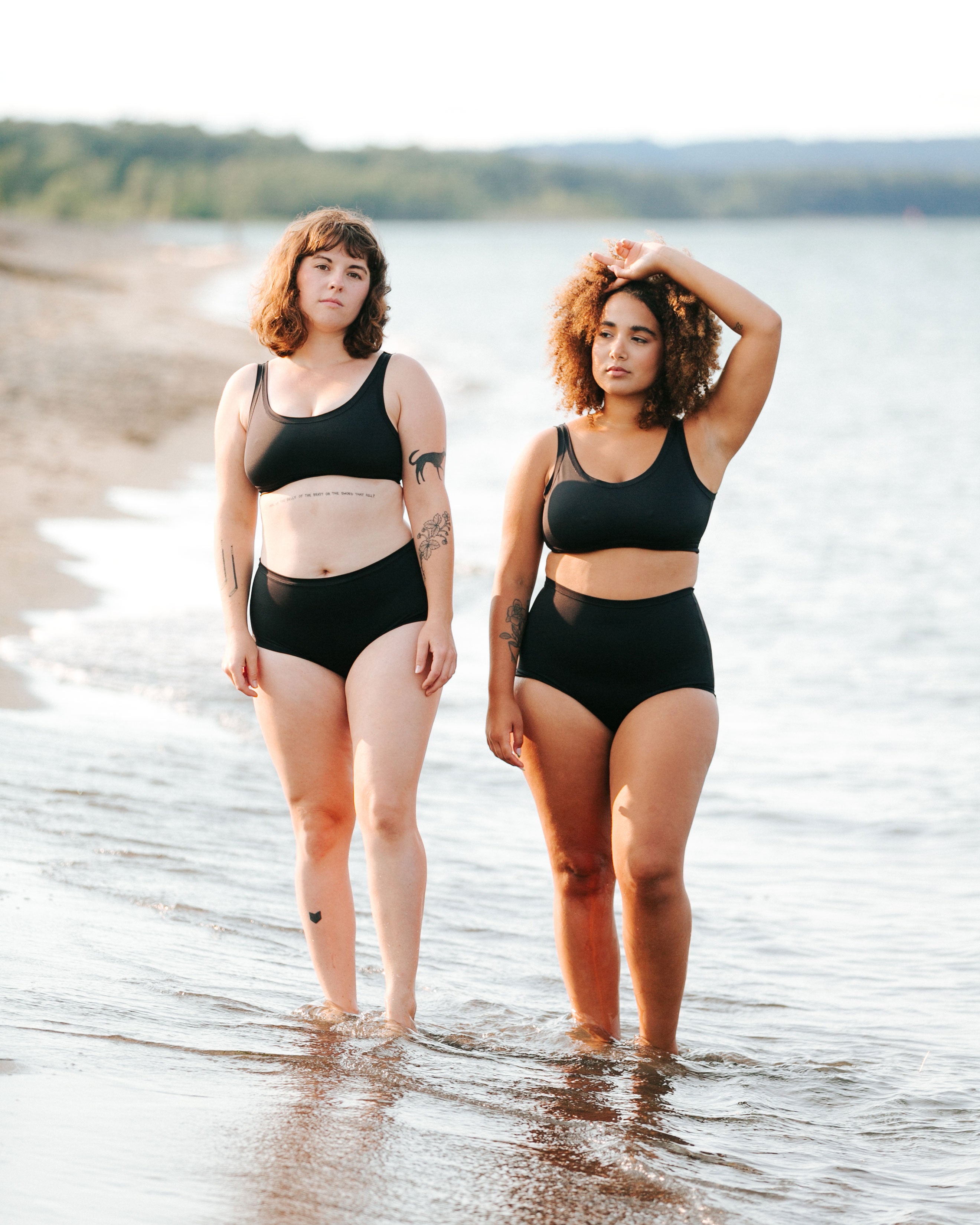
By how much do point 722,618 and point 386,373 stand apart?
6889 millimetres

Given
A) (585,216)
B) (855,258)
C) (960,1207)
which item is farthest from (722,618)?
(585,216)

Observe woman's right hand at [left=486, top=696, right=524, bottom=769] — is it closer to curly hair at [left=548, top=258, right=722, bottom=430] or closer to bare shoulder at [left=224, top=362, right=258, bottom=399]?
curly hair at [left=548, top=258, right=722, bottom=430]

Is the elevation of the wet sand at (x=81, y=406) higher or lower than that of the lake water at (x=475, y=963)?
higher

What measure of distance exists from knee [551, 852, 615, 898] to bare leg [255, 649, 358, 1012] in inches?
22.8

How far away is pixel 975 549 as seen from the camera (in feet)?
43.8

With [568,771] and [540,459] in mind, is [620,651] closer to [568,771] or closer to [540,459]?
[568,771]

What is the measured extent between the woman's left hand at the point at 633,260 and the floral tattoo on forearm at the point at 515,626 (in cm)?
89

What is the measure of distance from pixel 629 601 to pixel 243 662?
1.03m

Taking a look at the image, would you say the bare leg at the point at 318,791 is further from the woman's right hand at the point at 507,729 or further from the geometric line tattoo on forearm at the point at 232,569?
the woman's right hand at the point at 507,729

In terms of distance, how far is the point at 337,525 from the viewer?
3.63m

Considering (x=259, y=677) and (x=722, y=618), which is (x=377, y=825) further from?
(x=722, y=618)

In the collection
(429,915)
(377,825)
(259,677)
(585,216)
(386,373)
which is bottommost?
(429,915)

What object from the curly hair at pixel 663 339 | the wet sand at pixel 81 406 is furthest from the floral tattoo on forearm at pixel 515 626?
the wet sand at pixel 81 406

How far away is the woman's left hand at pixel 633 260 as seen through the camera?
144 inches
